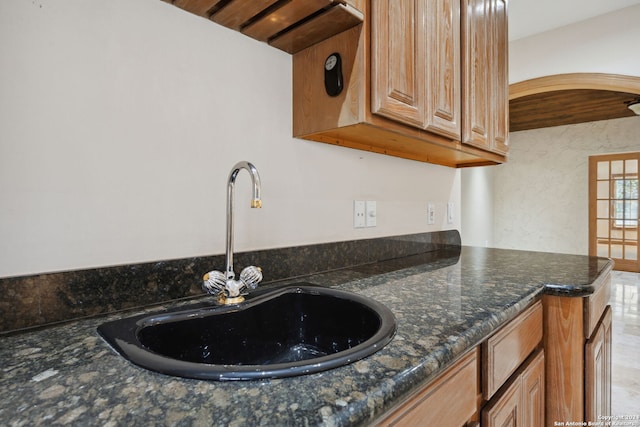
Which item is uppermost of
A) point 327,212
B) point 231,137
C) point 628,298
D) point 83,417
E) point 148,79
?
point 148,79

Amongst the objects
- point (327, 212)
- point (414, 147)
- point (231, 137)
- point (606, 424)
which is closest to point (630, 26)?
point (414, 147)

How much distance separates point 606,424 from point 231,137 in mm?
1886

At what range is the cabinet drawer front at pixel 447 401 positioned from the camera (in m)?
0.53

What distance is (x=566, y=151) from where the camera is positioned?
552 centimetres

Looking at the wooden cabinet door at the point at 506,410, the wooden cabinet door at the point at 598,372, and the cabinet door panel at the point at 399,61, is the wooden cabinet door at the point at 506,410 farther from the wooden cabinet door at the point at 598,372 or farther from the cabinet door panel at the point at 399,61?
the cabinet door panel at the point at 399,61

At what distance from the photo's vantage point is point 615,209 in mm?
5273

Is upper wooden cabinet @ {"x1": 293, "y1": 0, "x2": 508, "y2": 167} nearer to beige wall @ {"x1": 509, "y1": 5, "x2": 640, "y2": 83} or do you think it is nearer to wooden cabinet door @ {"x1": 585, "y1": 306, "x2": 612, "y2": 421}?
wooden cabinet door @ {"x1": 585, "y1": 306, "x2": 612, "y2": 421}

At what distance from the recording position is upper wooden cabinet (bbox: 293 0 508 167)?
99cm

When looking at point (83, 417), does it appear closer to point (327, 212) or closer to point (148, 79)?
point (148, 79)

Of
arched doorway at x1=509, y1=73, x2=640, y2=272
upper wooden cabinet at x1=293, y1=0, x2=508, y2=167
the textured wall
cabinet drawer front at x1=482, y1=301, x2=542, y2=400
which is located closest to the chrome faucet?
upper wooden cabinet at x1=293, y1=0, x2=508, y2=167

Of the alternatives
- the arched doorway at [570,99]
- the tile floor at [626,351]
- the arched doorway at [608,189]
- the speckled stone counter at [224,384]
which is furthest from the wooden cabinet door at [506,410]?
the arched doorway at [608,189]

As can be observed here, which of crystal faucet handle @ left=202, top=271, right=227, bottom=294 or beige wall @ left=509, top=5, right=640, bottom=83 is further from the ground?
beige wall @ left=509, top=5, right=640, bottom=83

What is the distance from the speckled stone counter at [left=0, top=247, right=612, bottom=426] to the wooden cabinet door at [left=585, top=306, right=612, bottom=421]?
502 mm

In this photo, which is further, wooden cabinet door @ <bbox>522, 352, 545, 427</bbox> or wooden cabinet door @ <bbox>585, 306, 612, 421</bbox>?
wooden cabinet door @ <bbox>585, 306, 612, 421</bbox>
